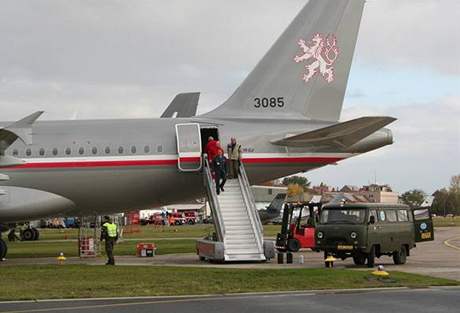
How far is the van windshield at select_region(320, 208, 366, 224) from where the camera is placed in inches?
870

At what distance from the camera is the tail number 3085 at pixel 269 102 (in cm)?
2744

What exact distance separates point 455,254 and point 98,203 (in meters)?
14.4

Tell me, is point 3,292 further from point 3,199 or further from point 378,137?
point 378,137

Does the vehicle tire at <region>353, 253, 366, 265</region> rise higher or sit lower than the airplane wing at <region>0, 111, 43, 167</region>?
lower

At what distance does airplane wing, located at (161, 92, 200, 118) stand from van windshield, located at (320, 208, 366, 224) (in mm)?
13739

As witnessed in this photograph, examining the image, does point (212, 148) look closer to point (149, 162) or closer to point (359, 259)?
point (149, 162)

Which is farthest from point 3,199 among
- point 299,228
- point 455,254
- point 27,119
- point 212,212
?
point 455,254

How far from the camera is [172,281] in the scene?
1703 cm

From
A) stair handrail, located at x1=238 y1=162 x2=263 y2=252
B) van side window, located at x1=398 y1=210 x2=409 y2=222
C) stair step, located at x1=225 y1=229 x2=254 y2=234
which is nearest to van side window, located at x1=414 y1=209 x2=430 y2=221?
van side window, located at x1=398 y1=210 x2=409 y2=222

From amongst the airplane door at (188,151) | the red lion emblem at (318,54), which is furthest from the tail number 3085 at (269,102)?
the airplane door at (188,151)

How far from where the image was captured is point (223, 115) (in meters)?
27.5

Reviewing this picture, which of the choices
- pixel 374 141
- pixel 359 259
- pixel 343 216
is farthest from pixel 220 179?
pixel 374 141

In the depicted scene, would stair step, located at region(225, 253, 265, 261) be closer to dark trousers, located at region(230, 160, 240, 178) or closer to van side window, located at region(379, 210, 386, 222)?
dark trousers, located at region(230, 160, 240, 178)

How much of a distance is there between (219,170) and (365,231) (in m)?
5.89
